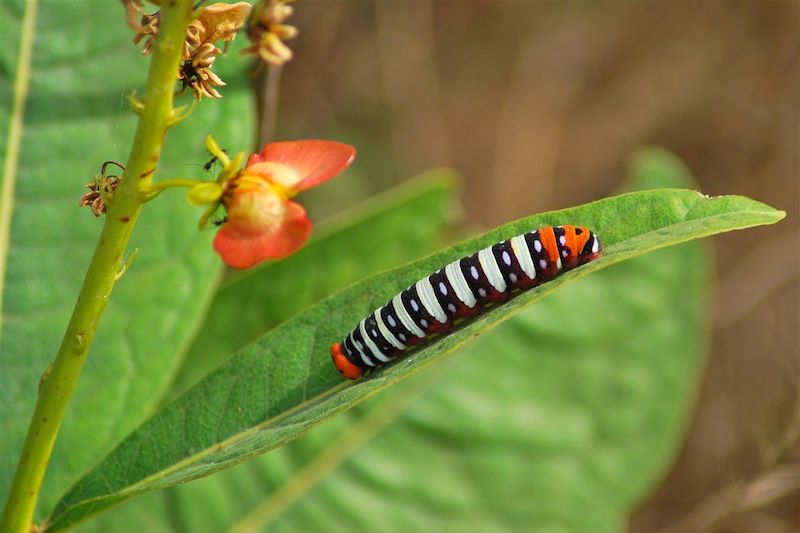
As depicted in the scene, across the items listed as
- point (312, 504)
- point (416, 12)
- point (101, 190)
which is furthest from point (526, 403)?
point (416, 12)

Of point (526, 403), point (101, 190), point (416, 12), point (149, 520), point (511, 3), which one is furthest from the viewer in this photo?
point (511, 3)

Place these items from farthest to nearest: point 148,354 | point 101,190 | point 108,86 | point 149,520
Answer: point 149,520, point 108,86, point 148,354, point 101,190

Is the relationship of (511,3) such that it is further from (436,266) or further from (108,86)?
(436,266)

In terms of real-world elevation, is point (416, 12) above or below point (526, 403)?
above

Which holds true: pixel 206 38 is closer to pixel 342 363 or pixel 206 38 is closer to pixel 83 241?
pixel 342 363

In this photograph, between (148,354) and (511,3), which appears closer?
(148,354)
